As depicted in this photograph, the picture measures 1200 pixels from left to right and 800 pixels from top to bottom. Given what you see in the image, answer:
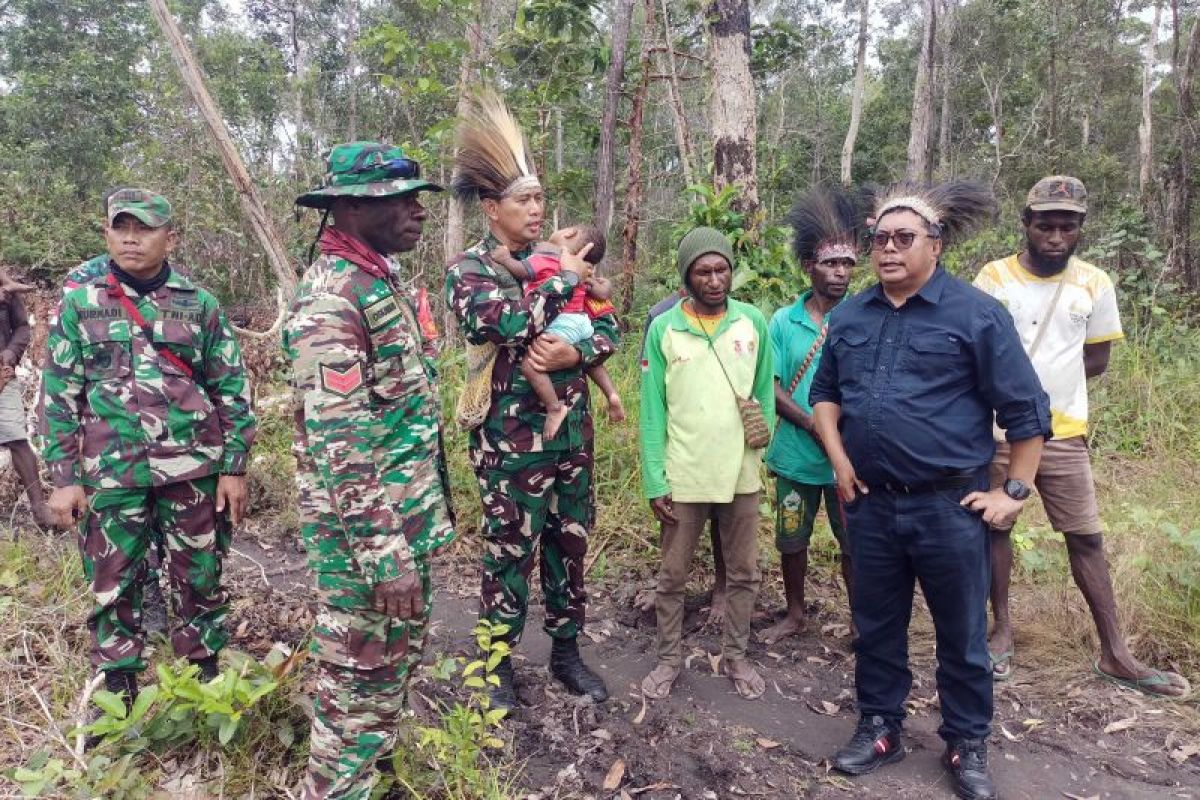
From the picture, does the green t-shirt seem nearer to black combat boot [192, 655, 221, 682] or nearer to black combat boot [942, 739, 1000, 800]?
black combat boot [942, 739, 1000, 800]

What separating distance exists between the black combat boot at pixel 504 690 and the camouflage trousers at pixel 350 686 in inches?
33.0

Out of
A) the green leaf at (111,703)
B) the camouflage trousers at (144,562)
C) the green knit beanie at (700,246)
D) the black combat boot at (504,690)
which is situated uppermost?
the green knit beanie at (700,246)

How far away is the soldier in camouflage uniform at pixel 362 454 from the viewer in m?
2.19

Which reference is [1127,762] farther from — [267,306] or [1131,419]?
[267,306]

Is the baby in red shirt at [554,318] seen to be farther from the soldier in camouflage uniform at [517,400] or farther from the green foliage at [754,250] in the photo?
the green foliage at [754,250]

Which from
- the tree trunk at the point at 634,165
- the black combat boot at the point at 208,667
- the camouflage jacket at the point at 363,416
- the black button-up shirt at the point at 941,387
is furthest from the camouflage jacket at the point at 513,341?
the tree trunk at the point at 634,165

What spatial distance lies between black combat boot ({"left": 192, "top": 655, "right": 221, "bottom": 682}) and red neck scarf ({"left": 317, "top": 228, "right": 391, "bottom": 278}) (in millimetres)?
1962

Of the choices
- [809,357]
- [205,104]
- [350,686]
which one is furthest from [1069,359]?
[205,104]

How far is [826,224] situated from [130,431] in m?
3.14

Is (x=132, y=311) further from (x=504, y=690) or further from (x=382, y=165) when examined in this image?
(x=504, y=690)

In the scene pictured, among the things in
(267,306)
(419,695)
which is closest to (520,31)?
(419,695)

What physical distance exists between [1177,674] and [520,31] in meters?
6.61

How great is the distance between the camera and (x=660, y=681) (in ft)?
11.4

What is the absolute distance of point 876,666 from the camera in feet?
9.89
